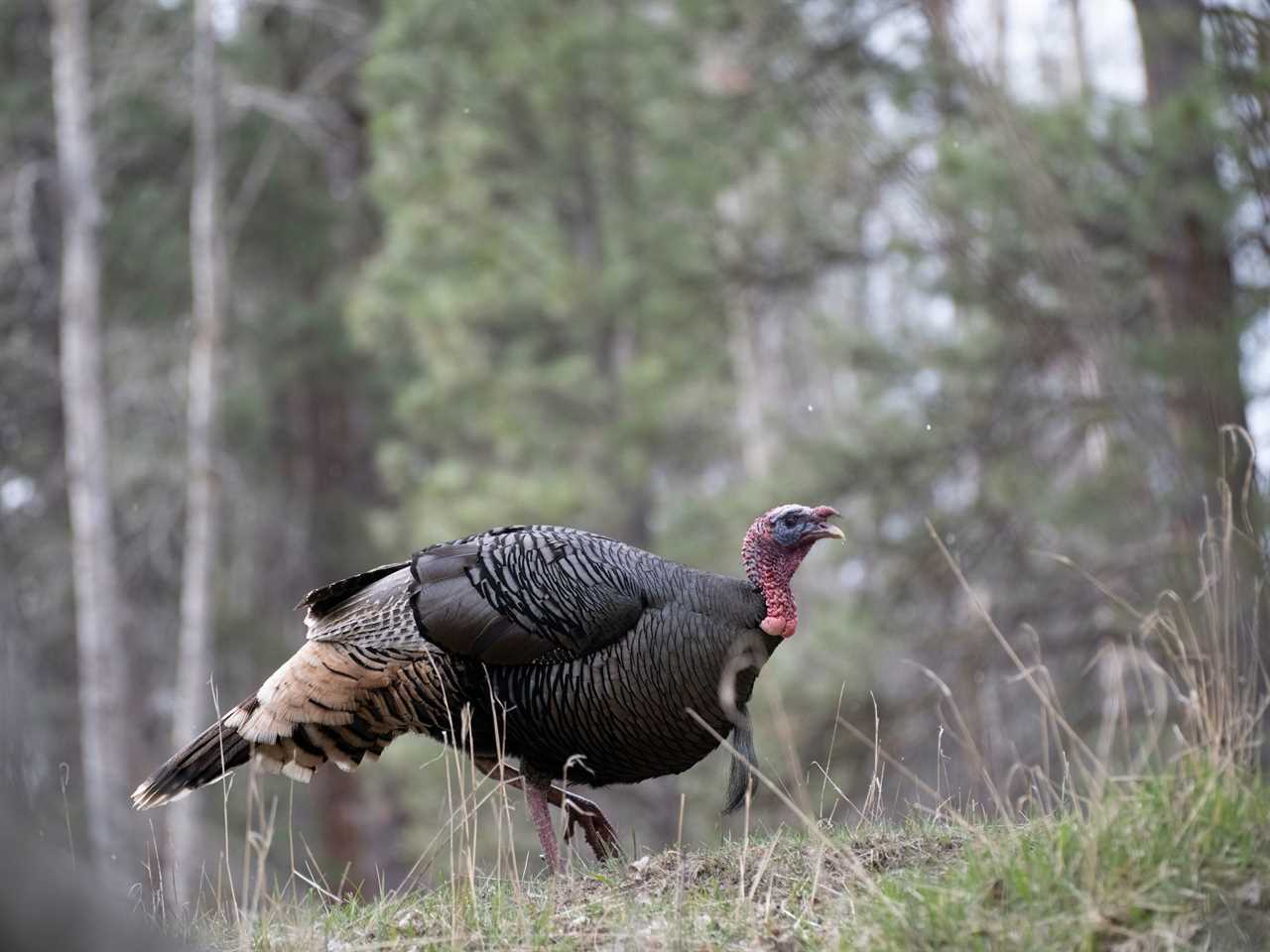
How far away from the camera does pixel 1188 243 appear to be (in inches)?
368

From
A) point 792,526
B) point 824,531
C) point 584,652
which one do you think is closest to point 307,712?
point 584,652

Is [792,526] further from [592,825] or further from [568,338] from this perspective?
[568,338]

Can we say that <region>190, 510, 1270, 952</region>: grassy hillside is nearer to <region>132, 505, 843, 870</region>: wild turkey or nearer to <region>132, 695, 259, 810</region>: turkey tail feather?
<region>132, 505, 843, 870</region>: wild turkey

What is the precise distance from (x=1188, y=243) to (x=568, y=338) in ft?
24.9

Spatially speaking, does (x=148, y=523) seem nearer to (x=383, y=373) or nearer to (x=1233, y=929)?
(x=383, y=373)

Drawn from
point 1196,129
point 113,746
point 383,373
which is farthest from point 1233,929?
point 383,373

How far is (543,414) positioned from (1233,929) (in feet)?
39.1

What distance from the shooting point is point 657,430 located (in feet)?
48.6

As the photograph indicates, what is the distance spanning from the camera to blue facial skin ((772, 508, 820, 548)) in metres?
5.61

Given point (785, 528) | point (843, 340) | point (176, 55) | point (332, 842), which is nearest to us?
point (785, 528)

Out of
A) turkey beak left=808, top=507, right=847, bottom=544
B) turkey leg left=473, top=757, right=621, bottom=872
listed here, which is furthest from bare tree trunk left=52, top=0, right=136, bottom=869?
turkey beak left=808, top=507, right=847, bottom=544

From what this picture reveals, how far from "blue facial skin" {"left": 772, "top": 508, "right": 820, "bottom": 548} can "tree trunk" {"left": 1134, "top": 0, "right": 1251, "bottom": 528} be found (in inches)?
122

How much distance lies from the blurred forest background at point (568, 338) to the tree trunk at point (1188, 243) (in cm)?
4

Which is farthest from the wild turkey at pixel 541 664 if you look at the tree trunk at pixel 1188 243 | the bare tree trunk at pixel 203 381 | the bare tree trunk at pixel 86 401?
the bare tree trunk at pixel 203 381
